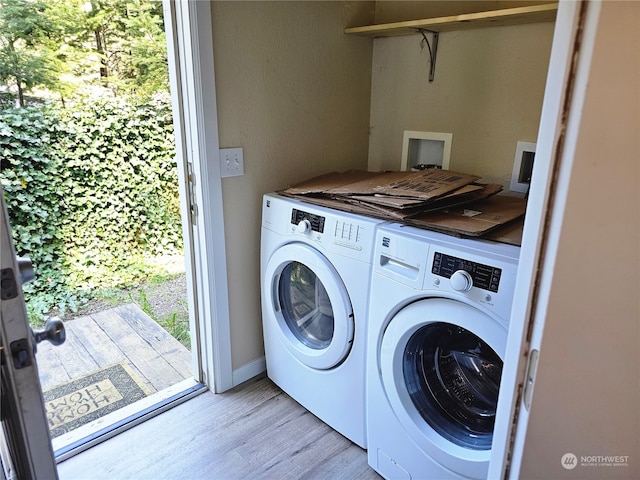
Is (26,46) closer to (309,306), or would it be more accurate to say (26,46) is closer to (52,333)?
(309,306)

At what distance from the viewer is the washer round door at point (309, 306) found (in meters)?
1.58

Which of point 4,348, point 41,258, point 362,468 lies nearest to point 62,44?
point 41,258

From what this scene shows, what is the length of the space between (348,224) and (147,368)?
4.80 ft

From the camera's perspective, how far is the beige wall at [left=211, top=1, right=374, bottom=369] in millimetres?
1696

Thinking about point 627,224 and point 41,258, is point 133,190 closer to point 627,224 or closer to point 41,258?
point 41,258

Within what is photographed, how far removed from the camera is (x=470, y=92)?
1.82 m

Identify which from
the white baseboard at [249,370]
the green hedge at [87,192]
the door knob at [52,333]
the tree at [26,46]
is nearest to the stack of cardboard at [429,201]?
the white baseboard at [249,370]

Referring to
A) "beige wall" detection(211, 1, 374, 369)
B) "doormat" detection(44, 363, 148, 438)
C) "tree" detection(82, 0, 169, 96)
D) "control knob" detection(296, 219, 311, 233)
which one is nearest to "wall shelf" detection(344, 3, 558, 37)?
"beige wall" detection(211, 1, 374, 369)

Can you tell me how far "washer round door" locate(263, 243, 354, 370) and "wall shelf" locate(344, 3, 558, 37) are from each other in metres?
0.97

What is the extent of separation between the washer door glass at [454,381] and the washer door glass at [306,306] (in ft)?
1.44

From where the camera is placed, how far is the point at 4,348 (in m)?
0.65

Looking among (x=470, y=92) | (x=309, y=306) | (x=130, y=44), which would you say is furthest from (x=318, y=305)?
(x=130, y=44)

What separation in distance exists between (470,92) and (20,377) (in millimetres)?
1779

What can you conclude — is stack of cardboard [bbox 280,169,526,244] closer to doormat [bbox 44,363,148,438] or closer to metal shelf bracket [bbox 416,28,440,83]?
metal shelf bracket [bbox 416,28,440,83]
